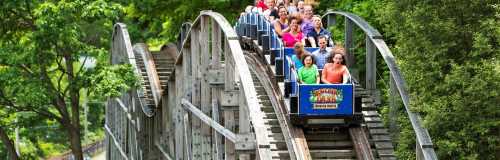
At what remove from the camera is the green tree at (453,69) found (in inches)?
550

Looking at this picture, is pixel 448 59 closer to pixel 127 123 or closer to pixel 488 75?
pixel 488 75

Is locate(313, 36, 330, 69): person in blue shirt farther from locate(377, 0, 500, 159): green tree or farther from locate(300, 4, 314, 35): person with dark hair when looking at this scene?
locate(377, 0, 500, 159): green tree

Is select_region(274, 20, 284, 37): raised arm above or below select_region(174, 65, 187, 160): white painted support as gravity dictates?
above

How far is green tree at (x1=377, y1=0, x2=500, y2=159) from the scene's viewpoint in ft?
45.8

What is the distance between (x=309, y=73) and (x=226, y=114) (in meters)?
1.79

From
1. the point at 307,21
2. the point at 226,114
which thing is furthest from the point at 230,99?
the point at 307,21

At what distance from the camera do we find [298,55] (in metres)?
18.4

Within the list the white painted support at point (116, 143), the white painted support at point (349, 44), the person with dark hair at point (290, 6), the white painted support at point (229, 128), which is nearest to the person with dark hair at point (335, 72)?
the white painted support at point (229, 128)

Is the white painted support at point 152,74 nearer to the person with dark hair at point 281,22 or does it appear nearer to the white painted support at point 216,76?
the person with dark hair at point 281,22

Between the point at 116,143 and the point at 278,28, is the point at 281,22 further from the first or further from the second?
the point at 116,143

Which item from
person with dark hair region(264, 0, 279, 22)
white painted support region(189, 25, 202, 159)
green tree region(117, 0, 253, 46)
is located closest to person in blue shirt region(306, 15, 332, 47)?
person with dark hair region(264, 0, 279, 22)

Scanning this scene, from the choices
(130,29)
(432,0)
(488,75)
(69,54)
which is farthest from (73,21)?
(130,29)

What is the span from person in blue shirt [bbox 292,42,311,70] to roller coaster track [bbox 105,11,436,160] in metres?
0.48

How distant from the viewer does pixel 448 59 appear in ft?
48.6
